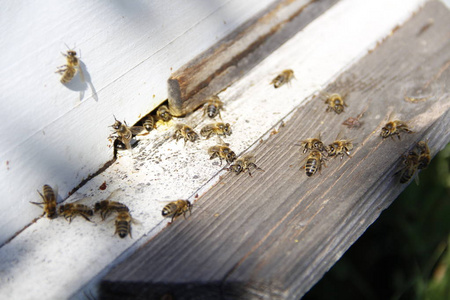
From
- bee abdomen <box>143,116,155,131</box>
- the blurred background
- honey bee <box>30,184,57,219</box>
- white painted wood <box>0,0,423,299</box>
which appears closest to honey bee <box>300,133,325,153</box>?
white painted wood <box>0,0,423,299</box>

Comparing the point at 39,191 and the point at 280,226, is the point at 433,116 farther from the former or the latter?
the point at 39,191

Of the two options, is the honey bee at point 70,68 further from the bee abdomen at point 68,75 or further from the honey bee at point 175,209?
the honey bee at point 175,209

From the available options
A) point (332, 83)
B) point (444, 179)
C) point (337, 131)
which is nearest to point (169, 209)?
point (337, 131)

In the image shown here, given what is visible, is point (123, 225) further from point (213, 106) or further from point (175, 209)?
point (213, 106)

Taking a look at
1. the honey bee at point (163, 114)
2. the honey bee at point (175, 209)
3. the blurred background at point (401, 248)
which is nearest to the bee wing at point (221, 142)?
the honey bee at point (163, 114)

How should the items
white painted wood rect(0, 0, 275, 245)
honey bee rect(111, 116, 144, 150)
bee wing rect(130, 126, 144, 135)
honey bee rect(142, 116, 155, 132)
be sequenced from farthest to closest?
honey bee rect(142, 116, 155, 132) < bee wing rect(130, 126, 144, 135) < honey bee rect(111, 116, 144, 150) < white painted wood rect(0, 0, 275, 245)

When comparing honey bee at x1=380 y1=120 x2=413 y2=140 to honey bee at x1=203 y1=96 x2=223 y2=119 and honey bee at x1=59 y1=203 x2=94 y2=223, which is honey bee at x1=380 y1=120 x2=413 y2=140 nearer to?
honey bee at x1=203 y1=96 x2=223 y2=119

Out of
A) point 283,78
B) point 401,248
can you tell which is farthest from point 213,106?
point 401,248
